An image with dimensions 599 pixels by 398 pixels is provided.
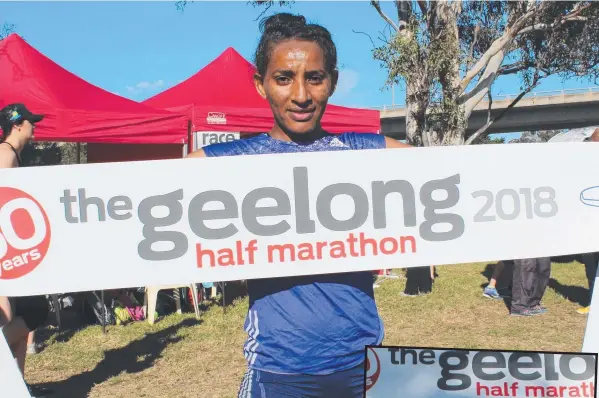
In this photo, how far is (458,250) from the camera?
81.7 inches

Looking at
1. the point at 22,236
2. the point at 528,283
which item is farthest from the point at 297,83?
the point at 528,283

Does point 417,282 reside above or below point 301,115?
below

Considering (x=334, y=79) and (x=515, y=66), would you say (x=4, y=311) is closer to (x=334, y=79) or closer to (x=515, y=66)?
(x=334, y=79)

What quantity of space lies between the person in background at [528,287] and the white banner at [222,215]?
507cm

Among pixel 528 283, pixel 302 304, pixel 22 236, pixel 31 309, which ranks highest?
pixel 22 236

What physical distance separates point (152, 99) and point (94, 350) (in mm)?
4625

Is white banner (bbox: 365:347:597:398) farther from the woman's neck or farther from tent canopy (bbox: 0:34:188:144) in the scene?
tent canopy (bbox: 0:34:188:144)

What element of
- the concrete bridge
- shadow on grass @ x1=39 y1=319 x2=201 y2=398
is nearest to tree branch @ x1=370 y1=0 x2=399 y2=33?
shadow on grass @ x1=39 y1=319 x2=201 y2=398

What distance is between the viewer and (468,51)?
15008mm

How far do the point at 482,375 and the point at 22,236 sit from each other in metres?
1.54

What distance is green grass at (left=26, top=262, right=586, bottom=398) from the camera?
15.7 ft

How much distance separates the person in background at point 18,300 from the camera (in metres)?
3.78

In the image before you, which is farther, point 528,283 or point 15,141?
point 528,283

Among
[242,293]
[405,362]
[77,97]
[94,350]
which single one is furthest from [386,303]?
[405,362]
